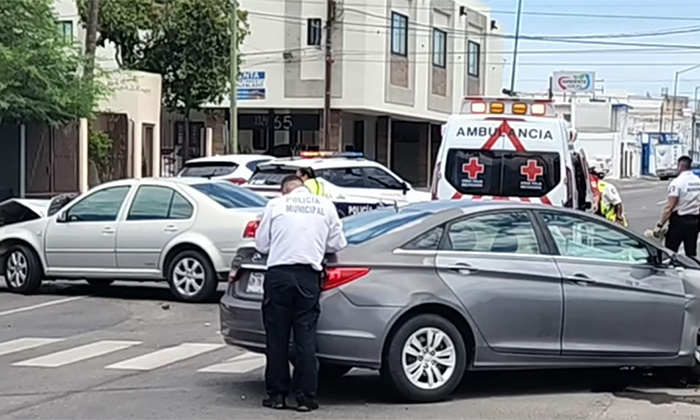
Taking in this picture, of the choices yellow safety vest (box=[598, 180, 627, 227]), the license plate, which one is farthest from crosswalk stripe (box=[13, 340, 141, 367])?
yellow safety vest (box=[598, 180, 627, 227])

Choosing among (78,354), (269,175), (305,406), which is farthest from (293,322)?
(269,175)

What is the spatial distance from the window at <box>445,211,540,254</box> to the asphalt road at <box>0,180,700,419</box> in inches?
43.5

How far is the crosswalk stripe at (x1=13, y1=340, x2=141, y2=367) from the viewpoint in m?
10.2

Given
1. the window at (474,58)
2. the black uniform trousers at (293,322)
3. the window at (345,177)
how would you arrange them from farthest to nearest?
the window at (474,58)
the window at (345,177)
the black uniform trousers at (293,322)

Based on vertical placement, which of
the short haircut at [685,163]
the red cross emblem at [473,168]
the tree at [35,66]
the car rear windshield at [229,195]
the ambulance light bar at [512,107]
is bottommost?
the car rear windshield at [229,195]

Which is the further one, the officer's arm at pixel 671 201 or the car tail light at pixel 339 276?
the officer's arm at pixel 671 201

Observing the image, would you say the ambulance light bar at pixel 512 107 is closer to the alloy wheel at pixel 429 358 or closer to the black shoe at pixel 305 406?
the alloy wheel at pixel 429 358

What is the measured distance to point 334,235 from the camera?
809cm

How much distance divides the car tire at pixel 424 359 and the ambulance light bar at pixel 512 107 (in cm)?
725

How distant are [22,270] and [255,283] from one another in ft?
24.1

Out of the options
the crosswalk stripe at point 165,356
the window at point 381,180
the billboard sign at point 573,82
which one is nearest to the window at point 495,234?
the crosswalk stripe at point 165,356

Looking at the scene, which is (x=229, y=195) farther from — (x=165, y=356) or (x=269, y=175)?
(x=269, y=175)

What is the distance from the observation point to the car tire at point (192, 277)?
13.9m

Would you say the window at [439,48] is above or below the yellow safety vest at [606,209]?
above
